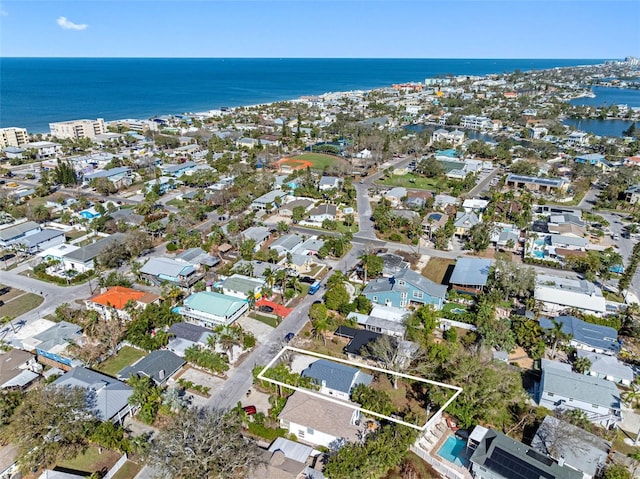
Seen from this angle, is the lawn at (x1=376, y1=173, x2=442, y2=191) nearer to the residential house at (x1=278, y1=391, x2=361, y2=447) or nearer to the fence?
the residential house at (x1=278, y1=391, x2=361, y2=447)

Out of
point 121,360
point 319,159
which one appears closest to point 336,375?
point 121,360

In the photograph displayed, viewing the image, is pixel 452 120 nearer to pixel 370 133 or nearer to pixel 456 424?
pixel 370 133

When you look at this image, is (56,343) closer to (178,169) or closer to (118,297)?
(118,297)

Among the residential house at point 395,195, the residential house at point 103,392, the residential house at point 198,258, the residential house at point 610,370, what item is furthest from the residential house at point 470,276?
the residential house at point 103,392

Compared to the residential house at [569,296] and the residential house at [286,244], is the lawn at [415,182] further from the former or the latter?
the residential house at [569,296]

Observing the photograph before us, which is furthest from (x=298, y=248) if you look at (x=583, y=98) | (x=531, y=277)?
(x=583, y=98)

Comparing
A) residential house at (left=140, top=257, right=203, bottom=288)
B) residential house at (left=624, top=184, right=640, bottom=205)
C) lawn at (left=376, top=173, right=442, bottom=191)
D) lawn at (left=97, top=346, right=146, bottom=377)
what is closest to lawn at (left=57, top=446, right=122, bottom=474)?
lawn at (left=97, top=346, right=146, bottom=377)
